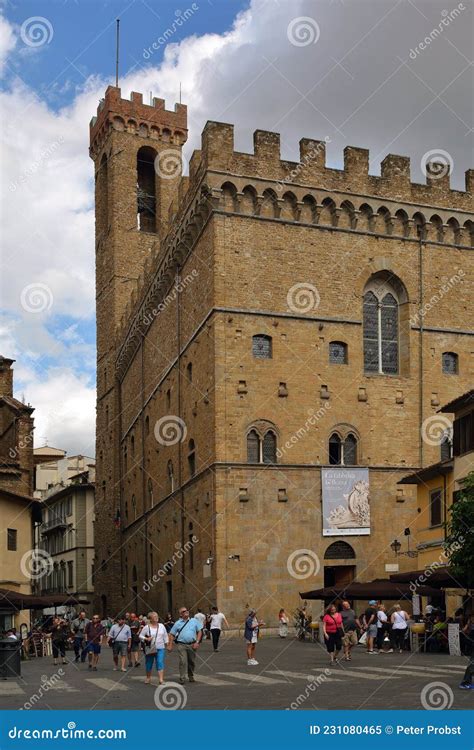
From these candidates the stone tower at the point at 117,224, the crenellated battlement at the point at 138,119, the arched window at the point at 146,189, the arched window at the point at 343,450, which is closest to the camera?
the arched window at the point at 343,450

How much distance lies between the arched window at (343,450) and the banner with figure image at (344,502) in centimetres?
55

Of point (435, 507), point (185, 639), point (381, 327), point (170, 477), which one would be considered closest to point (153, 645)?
point (185, 639)

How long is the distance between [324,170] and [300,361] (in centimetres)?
767

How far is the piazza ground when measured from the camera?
15320mm

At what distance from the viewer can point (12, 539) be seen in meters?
42.5

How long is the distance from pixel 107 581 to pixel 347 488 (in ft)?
86.5

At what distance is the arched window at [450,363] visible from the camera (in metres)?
40.7

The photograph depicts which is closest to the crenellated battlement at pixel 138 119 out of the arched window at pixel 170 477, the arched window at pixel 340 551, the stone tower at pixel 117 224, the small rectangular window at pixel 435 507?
the stone tower at pixel 117 224

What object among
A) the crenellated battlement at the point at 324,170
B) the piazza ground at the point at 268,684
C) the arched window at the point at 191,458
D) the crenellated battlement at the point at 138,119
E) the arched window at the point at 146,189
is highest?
the crenellated battlement at the point at 138,119

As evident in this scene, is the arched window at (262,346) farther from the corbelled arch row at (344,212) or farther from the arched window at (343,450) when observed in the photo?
the corbelled arch row at (344,212)

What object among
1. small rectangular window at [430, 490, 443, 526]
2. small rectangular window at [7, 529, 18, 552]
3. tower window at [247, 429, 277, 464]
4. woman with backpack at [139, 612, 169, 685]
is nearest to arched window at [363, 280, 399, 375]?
tower window at [247, 429, 277, 464]

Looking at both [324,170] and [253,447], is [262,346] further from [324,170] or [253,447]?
[324,170]

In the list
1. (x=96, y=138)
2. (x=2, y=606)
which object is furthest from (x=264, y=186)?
(x=96, y=138)

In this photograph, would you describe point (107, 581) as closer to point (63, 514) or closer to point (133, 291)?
point (133, 291)
